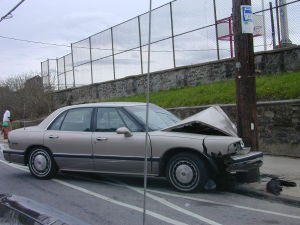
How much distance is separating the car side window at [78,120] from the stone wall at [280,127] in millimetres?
4708

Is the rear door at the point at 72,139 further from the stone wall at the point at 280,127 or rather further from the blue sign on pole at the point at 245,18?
the stone wall at the point at 280,127

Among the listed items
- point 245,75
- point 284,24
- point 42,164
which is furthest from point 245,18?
point 284,24

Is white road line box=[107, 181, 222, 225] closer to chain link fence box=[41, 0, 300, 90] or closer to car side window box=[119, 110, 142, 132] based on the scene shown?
car side window box=[119, 110, 142, 132]

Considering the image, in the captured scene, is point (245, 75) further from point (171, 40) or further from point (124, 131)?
point (171, 40)

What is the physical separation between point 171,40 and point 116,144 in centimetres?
1247

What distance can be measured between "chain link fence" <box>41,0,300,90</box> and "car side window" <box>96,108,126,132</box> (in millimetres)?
7975

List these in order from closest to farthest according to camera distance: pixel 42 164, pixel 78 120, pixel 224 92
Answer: pixel 78 120, pixel 42 164, pixel 224 92

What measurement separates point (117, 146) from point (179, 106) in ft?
26.3

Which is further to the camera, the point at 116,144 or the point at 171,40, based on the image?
the point at 171,40

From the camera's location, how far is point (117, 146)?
28.8 feet

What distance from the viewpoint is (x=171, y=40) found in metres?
20.7

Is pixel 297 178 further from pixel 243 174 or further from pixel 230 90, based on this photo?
pixel 230 90

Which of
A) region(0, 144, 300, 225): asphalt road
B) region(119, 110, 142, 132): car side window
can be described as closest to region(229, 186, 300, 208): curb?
region(0, 144, 300, 225): asphalt road

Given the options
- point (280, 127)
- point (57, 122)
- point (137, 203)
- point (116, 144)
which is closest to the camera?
point (137, 203)
